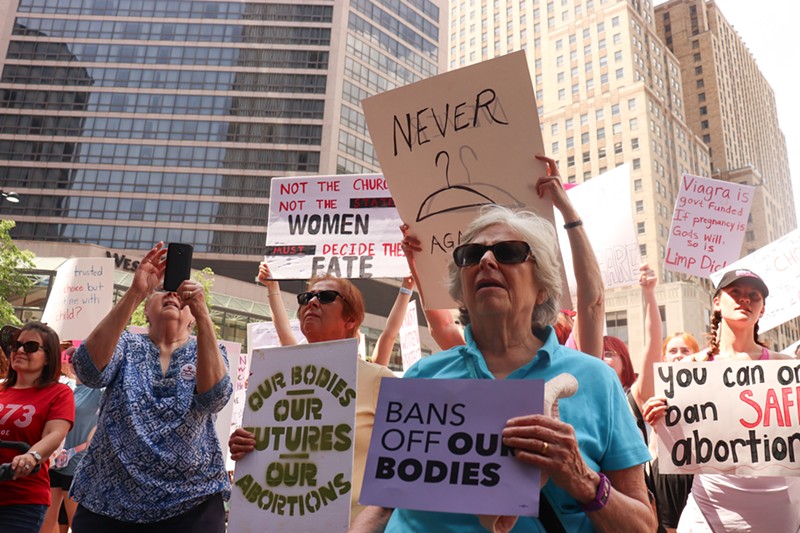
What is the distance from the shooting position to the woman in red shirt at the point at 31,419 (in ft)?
11.5

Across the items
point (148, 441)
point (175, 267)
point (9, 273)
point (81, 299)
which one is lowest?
point (148, 441)

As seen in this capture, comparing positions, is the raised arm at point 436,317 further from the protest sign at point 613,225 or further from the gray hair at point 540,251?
the protest sign at point 613,225

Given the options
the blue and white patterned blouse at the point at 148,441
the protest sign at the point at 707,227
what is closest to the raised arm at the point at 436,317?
the blue and white patterned blouse at the point at 148,441

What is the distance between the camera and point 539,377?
172 centimetres

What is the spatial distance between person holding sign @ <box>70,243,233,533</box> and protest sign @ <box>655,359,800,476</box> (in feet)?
6.85

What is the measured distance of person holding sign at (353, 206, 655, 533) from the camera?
1438 millimetres

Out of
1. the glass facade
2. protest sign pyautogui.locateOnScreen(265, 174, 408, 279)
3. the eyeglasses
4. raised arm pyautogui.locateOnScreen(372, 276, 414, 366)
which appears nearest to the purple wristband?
raised arm pyautogui.locateOnScreen(372, 276, 414, 366)

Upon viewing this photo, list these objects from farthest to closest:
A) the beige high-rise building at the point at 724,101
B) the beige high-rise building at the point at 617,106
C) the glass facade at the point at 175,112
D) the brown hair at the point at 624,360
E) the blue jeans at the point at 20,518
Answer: the beige high-rise building at the point at 724,101, the beige high-rise building at the point at 617,106, the glass facade at the point at 175,112, the brown hair at the point at 624,360, the blue jeans at the point at 20,518

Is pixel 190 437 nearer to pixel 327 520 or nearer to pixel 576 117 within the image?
pixel 327 520

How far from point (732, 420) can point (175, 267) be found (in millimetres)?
2597

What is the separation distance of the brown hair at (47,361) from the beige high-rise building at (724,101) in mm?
94329

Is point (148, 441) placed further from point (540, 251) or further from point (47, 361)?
point (540, 251)

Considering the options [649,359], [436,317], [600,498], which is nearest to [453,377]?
[600,498]

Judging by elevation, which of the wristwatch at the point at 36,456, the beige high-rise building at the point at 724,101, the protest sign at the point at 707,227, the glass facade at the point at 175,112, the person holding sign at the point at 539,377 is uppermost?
the beige high-rise building at the point at 724,101
